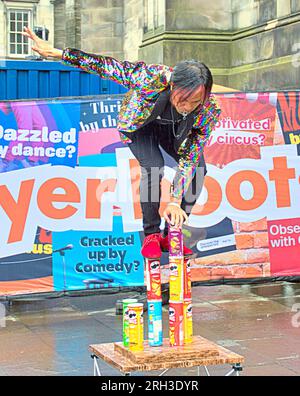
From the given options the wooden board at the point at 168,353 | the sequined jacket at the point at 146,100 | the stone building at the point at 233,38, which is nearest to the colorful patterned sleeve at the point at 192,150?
the sequined jacket at the point at 146,100

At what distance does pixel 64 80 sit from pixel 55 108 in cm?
225

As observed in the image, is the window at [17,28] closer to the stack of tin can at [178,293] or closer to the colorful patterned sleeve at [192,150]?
the colorful patterned sleeve at [192,150]

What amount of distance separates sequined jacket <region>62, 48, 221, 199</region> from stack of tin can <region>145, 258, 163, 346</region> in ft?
1.75

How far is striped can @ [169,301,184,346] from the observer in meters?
5.19

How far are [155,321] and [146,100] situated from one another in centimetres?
148

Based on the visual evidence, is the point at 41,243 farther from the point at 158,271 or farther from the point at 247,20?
the point at 247,20

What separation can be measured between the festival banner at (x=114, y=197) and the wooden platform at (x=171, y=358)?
3647 mm

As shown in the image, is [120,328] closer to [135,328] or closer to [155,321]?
[155,321]

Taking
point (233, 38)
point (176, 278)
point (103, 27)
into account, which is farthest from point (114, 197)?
point (103, 27)

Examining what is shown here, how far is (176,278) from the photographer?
5105mm

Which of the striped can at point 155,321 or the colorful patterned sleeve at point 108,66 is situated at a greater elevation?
the colorful patterned sleeve at point 108,66

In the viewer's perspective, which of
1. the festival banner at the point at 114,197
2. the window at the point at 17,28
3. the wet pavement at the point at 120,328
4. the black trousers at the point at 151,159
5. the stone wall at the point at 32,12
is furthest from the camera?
the window at the point at 17,28

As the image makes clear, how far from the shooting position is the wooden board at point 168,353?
4.95 meters
